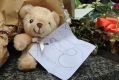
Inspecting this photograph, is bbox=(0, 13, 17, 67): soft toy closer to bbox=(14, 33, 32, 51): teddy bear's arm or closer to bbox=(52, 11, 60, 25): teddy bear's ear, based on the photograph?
bbox=(14, 33, 32, 51): teddy bear's arm

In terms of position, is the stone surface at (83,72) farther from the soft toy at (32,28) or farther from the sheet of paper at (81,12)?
the sheet of paper at (81,12)

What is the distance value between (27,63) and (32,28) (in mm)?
101

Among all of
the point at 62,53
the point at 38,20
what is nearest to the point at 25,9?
the point at 38,20

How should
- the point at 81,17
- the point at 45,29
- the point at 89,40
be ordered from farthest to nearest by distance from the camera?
the point at 81,17 → the point at 89,40 → the point at 45,29

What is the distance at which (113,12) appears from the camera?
1059 mm

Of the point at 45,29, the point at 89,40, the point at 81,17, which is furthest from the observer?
the point at 81,17

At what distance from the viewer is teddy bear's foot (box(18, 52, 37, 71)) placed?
70 cm

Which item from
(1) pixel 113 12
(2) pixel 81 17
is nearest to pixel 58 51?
(2) pixel 81 17

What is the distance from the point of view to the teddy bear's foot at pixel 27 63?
0.70 meters

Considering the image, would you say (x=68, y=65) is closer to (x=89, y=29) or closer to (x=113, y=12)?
(x=89, y=29)

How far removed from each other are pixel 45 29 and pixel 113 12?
45cm

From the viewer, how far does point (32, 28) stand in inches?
28.0

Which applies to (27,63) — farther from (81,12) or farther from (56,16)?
(81,12)

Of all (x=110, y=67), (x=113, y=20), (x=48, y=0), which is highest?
(x=48, y=0)
